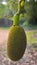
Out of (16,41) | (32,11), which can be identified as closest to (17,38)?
(16,41)

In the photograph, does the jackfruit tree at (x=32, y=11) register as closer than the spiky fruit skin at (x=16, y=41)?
No

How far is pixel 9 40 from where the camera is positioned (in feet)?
1.24

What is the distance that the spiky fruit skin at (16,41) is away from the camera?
0.36 meters

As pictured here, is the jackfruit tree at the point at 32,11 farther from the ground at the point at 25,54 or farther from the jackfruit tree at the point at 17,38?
the jackfruit tree at the point at 17,38

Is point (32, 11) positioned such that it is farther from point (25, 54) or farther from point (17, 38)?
point (17, 38)

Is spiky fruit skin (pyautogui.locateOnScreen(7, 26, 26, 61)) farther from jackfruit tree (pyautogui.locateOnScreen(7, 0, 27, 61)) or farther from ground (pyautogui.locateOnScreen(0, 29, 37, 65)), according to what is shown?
ground (pyautogui.locateOnScreen(0, 29, 37, 65))

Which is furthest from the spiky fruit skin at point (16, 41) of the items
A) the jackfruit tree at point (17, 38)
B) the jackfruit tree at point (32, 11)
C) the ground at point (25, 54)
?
the ground at point (25, 54)

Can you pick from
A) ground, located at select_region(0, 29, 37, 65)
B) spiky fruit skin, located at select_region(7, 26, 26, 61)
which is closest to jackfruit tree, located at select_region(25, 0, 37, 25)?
ground, located at select_region(0, 29, 37, 65)

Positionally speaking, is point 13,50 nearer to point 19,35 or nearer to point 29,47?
point 19,35

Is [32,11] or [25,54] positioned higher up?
[32,11]

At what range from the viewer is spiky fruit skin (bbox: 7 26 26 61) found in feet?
1.20

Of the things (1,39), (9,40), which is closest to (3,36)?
(1,39)

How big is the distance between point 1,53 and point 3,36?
0.12 m

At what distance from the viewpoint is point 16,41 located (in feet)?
1.20
